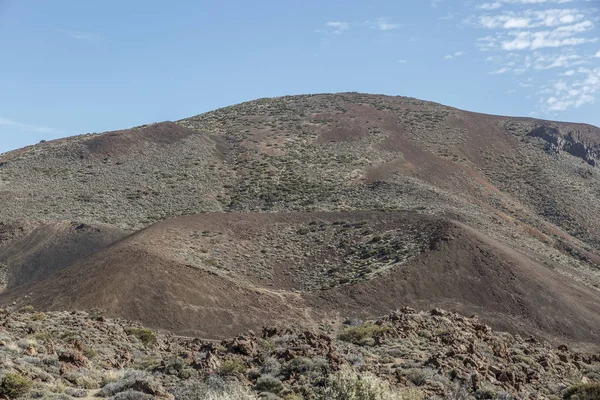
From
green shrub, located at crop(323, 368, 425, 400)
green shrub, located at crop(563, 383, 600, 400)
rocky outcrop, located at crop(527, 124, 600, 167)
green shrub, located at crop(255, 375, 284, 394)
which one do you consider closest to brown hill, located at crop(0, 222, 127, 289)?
green shrub, located at crop(255, 375, 284, 394)

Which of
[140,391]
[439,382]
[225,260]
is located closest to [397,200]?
[225,260]

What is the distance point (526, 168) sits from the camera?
2810 inches

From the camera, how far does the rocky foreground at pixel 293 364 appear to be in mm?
12852

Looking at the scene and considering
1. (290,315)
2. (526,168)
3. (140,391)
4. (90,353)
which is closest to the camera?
(140,391)

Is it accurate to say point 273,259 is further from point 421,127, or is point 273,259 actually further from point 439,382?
point 421,127

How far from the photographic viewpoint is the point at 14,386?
11648 millimetres

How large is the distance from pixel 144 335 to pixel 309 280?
1464 cm

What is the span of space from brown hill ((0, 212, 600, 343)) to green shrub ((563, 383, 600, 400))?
14647mm

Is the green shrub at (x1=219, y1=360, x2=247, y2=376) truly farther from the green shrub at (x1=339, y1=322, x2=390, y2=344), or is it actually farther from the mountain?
the mountain

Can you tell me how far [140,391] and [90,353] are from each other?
5294mm

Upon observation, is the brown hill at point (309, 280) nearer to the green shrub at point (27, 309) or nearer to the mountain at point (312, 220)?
the mountain at point (312, 220)

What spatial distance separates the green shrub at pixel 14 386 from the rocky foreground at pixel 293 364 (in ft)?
0.07

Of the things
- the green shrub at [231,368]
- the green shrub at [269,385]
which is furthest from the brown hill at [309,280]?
the green shrub at [269,385]

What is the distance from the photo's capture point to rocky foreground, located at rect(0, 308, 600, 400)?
42.2 feet
